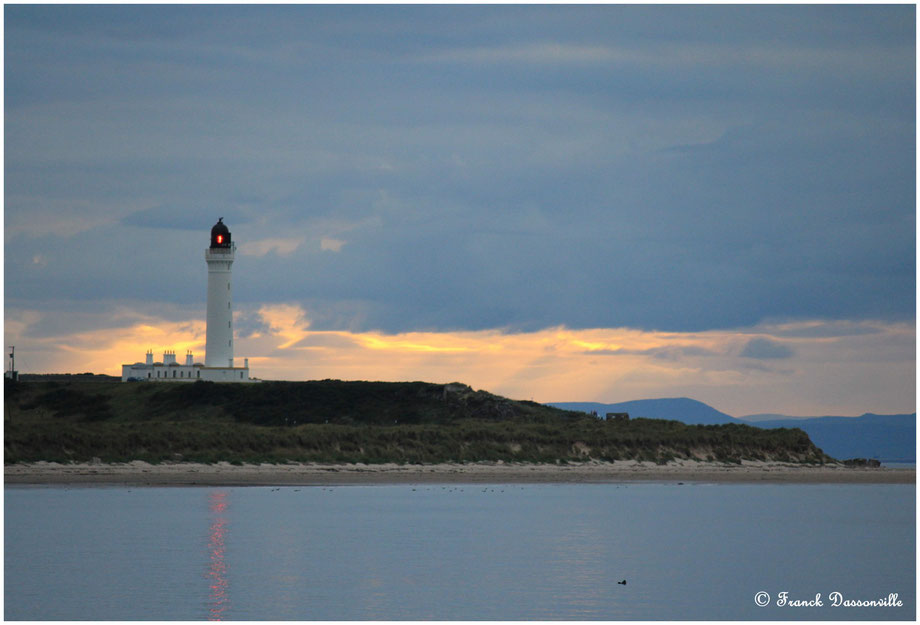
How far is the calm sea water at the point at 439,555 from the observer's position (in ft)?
80.9

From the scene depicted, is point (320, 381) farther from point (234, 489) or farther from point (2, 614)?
point (2, 614)

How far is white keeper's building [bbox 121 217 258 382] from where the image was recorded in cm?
8706

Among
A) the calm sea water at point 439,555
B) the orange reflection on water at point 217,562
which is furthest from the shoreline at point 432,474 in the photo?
the orange reflection on water at point 217,562

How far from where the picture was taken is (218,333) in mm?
87125

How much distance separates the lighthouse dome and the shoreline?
33508mm

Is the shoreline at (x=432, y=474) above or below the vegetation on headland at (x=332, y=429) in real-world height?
below

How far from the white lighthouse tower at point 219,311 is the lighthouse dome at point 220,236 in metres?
0.78

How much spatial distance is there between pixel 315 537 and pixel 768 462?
37930mm

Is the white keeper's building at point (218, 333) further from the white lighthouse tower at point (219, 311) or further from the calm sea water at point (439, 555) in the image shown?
the calm sea water at point (439, 555)

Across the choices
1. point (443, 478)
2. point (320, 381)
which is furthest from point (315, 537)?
point (320, 381)

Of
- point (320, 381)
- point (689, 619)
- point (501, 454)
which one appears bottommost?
point (689, 619)

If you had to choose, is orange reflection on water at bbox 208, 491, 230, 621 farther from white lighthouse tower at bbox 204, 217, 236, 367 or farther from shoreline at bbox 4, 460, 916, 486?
white lighthouse tower at bbox 204, 217, 236, 367

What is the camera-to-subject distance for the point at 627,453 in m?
65.2

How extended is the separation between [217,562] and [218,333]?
57.6 metres
